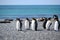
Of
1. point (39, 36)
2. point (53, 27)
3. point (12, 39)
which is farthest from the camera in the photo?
point (53, 27)

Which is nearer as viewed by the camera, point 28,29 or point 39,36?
point 39,36

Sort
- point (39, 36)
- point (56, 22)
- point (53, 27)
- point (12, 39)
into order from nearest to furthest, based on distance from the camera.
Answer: point (12, 39)
point (39, 36)
point (56, 22)
point (53, 27)

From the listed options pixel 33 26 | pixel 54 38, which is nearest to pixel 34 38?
pixel 54 38

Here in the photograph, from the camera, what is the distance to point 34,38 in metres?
7.72

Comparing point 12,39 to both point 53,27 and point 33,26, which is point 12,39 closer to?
point 33,26

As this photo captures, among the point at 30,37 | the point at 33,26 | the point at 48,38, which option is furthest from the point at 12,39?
the point at 33,26

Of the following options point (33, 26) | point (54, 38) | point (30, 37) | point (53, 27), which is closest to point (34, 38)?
point (30, 37)

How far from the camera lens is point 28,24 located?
9.87 meters

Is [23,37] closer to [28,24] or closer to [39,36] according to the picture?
[39,36]

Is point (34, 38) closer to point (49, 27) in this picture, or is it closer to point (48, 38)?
point (48, 38)

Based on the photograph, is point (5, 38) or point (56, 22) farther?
point (56, 22)

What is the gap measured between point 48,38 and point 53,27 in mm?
2438

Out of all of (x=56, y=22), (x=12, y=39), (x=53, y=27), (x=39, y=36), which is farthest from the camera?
(x=53, y=27)

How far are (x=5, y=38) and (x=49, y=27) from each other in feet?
10.1
